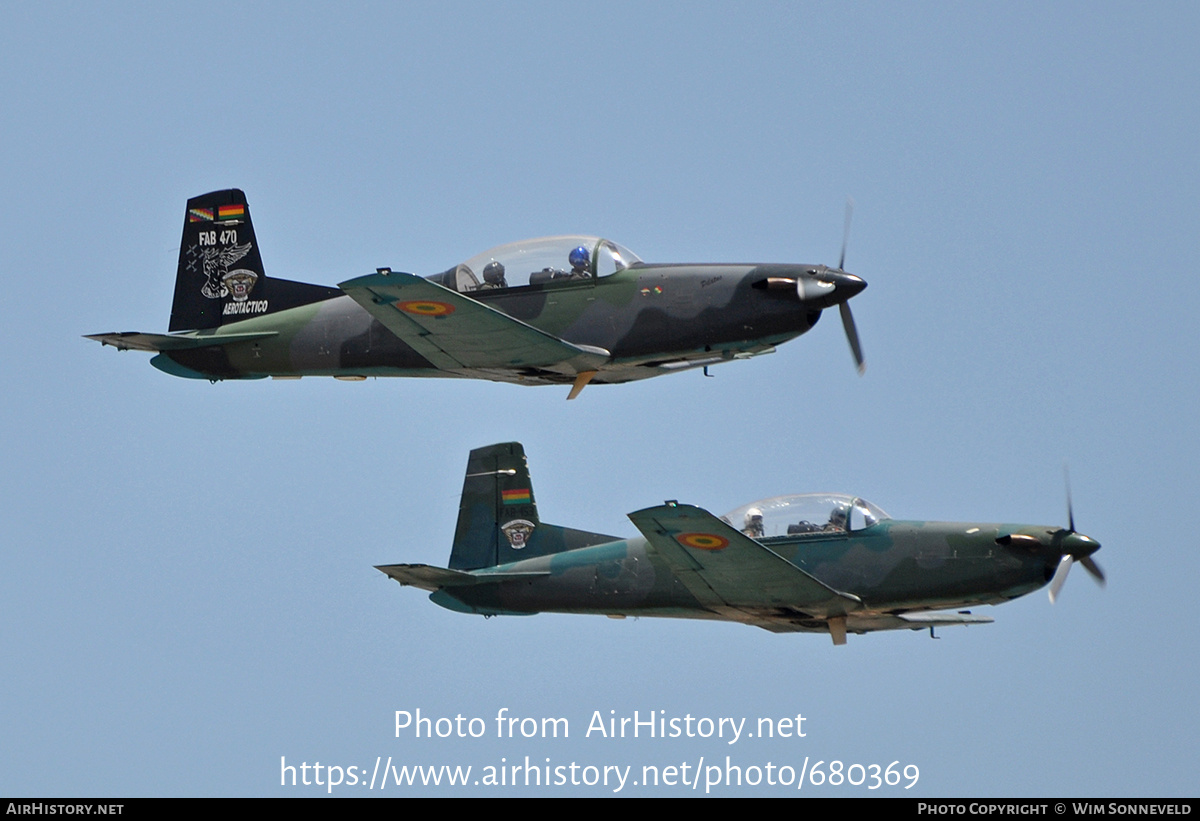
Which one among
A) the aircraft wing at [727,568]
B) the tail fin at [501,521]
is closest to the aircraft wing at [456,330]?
the aircraft wing at [727,568]

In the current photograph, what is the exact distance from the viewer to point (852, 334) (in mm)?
28062

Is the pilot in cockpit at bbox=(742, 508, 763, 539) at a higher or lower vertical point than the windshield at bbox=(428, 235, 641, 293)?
lower

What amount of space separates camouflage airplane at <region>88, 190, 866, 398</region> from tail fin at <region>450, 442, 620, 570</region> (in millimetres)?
3956

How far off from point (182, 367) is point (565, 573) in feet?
18.8

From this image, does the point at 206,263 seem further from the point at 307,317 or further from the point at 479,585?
the point at 479,585

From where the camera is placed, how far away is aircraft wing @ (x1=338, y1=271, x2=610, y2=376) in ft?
86.1

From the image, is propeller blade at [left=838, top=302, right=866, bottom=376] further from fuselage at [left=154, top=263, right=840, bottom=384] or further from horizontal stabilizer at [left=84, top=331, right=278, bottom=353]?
horizontal stabilizer at [left=84, top=331, right=278, bottom=353]

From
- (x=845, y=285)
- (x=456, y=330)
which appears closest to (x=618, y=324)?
(x=456, y=330)

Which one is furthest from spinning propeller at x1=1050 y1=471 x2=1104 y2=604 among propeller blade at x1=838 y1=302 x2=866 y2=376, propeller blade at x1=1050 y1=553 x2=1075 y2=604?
propeller blade at x1=838 y1=302 x2=866 y2=376

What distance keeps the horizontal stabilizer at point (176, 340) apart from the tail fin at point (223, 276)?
1.47 ft
